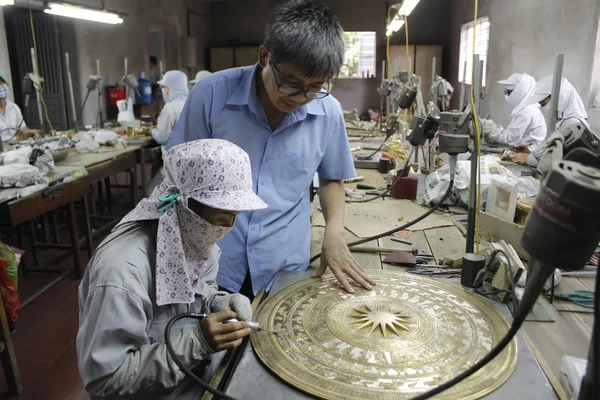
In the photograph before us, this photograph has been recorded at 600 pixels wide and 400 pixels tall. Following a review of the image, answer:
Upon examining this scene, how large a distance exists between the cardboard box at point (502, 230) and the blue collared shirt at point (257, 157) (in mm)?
767

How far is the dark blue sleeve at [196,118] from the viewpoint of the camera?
1.55 metres

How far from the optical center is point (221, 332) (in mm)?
1085

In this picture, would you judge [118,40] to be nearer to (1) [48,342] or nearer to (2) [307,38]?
(1) [48,342]

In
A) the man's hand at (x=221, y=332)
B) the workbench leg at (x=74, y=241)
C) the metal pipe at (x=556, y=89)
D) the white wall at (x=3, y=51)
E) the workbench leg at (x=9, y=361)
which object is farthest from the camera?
the white wall at (x=3, y=51)

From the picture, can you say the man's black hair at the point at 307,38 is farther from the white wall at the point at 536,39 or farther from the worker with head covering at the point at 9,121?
the worker with head covering at the point at 9,121

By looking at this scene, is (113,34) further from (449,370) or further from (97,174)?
(449,370)

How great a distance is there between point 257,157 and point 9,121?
Result: 4.58 meters

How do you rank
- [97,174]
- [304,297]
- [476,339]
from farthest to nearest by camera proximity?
[97,174], [304,297], [476,339]

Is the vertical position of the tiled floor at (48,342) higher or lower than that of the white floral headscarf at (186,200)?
lower

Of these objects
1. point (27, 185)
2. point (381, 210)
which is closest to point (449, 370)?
point (381, 210)

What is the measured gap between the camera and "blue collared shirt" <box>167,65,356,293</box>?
1546 millimetres

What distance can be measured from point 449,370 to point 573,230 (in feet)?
1.88

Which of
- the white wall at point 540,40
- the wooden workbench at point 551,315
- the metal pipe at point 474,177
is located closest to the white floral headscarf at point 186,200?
the wooden workbench at point 551,315

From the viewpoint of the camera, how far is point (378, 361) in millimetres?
1058
